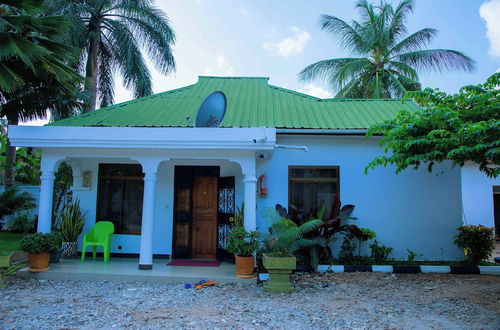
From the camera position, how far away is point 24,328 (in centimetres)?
452

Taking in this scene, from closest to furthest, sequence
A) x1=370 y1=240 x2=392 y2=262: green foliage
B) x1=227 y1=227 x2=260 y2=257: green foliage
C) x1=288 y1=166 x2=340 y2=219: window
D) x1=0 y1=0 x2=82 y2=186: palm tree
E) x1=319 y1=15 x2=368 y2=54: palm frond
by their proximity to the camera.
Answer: x1=227 y1=227 x2=260 y2=257: green foliage
x1=0 y1=0 x2=82 y2=186: palm tree
x1=370 y1=240 x2=392 y2=262: green foliage
x1=288 y1=166 x2=340 y2=219: window
x1=319 y1=15 x2=368 y2=54: palm frond

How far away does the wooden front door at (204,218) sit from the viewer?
8961 millimetres

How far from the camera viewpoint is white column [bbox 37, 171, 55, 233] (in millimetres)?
7621

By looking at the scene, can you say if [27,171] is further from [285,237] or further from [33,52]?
[285,237]

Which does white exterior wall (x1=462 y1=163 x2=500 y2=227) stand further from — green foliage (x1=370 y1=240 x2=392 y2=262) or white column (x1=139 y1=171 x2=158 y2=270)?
white column (x1=139 y1=171 x2=158 y2=270)

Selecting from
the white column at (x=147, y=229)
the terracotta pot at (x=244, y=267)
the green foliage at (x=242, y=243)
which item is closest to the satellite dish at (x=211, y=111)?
the white column at (x=147, y=229)

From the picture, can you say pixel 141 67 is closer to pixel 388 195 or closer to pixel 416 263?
pixel 388 195

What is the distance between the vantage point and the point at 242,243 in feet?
22.8

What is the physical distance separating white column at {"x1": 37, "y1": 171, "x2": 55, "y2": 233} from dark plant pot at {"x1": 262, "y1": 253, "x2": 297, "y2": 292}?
4666mm

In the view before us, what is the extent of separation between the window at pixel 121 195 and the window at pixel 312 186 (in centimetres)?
375

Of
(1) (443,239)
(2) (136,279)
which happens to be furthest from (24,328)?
(1) (443,239)

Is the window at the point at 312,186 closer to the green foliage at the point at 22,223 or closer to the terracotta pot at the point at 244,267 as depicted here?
the terracotta pot at the point at 244,267

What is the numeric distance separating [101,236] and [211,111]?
3.79m

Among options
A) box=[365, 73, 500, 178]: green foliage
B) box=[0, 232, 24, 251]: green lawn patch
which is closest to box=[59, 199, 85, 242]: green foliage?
box=[0, 232, 24, 251]: green lawn patch
